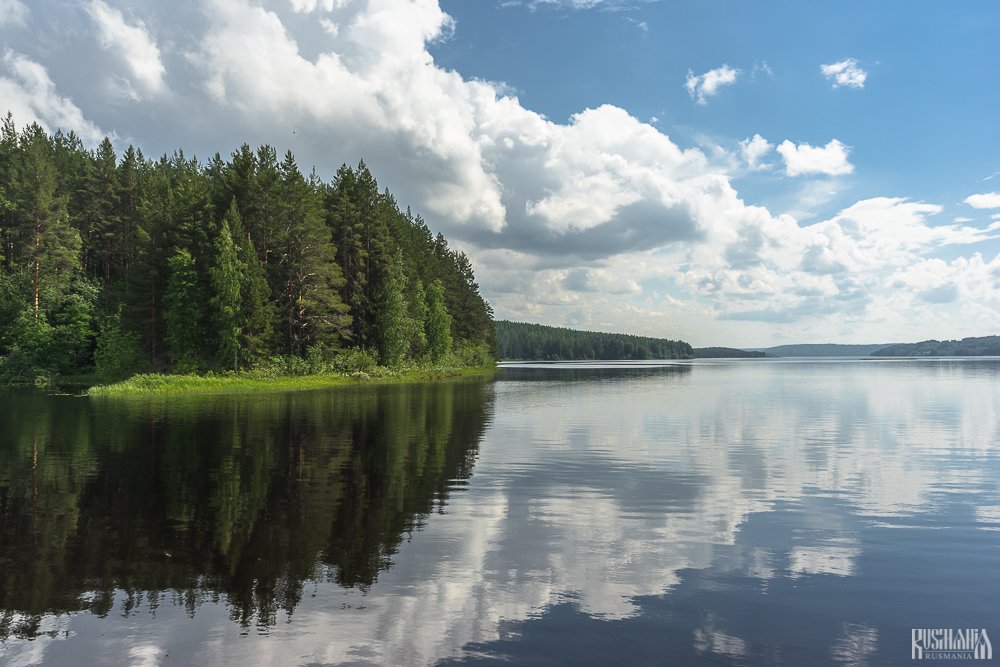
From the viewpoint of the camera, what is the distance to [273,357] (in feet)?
233

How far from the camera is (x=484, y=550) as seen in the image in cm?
1284

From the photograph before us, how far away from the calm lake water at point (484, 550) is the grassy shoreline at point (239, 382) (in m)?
29.5

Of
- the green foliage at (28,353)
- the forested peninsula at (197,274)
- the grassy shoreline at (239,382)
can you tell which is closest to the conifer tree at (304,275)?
the forested peninsula at (197,274)

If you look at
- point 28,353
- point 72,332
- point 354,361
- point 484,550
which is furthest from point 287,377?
point 484,550

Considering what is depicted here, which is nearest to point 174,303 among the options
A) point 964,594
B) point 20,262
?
point 20,262

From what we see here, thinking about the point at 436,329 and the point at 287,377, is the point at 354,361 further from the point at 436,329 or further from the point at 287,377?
the point at 436,329

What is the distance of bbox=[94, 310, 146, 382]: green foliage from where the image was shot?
234 ft

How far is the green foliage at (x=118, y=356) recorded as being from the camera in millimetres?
71250

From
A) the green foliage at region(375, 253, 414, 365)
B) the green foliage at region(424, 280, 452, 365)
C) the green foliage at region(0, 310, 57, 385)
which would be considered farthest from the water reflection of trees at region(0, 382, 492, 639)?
the green foliage at region(424, 280, 452, 365)

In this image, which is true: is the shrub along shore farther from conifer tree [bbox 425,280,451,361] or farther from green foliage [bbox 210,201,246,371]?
conifer tree [bbox 425,280,451,361]

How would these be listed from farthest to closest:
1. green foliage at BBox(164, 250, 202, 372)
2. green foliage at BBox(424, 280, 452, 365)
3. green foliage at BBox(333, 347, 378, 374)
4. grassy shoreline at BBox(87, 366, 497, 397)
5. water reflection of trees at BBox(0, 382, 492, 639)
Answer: green foliage at BBox(424, 280, 452, 365), green foliage at BBox(333, 347, 378, 374), green foliage at BBox(164, 250, 202, 372), grassy shoreline at BBox(87, 366, 497, 397), water reflection of trees at BBox(0, 382, 492, 639)

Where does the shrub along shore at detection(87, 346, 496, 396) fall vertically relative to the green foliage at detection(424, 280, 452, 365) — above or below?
below

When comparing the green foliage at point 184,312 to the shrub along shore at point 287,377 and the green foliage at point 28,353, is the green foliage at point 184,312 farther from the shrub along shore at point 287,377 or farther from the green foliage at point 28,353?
the green foliage at point 28,353

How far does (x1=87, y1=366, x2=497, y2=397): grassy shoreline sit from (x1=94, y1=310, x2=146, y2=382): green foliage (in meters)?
8.22
